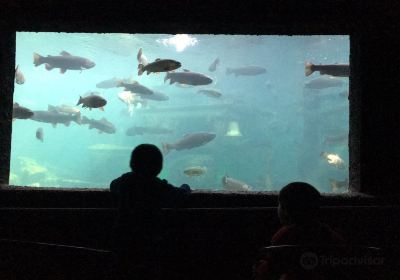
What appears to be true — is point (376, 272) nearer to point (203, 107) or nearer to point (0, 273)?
point (0, 273)

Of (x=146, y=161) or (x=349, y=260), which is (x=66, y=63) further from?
(x=349, y=260)

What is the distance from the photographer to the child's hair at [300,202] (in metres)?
2.15

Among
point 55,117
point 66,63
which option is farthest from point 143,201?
point 55,117

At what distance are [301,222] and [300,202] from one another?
120 mm

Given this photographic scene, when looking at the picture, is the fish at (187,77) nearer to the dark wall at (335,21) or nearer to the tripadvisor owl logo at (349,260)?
the dark wall at (335,21)

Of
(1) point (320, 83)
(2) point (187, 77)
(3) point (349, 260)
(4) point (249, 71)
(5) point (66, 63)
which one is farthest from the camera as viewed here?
(4) point (249, 71)

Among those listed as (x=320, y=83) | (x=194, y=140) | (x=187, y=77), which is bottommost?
(x=194, y=140)

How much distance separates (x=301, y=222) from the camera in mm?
2143

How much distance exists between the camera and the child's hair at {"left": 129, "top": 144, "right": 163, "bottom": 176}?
265 centimetres

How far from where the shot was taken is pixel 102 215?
10.2 ft

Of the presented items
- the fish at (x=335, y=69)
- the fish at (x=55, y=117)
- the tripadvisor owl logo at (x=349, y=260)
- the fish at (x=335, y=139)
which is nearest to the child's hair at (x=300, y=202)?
the tripadvisor owl logo at (x=349, y=260)

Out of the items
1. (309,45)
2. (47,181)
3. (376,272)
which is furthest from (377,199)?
(47,181)

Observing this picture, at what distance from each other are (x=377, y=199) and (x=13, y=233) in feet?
11.1

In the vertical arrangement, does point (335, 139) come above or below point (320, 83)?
below
